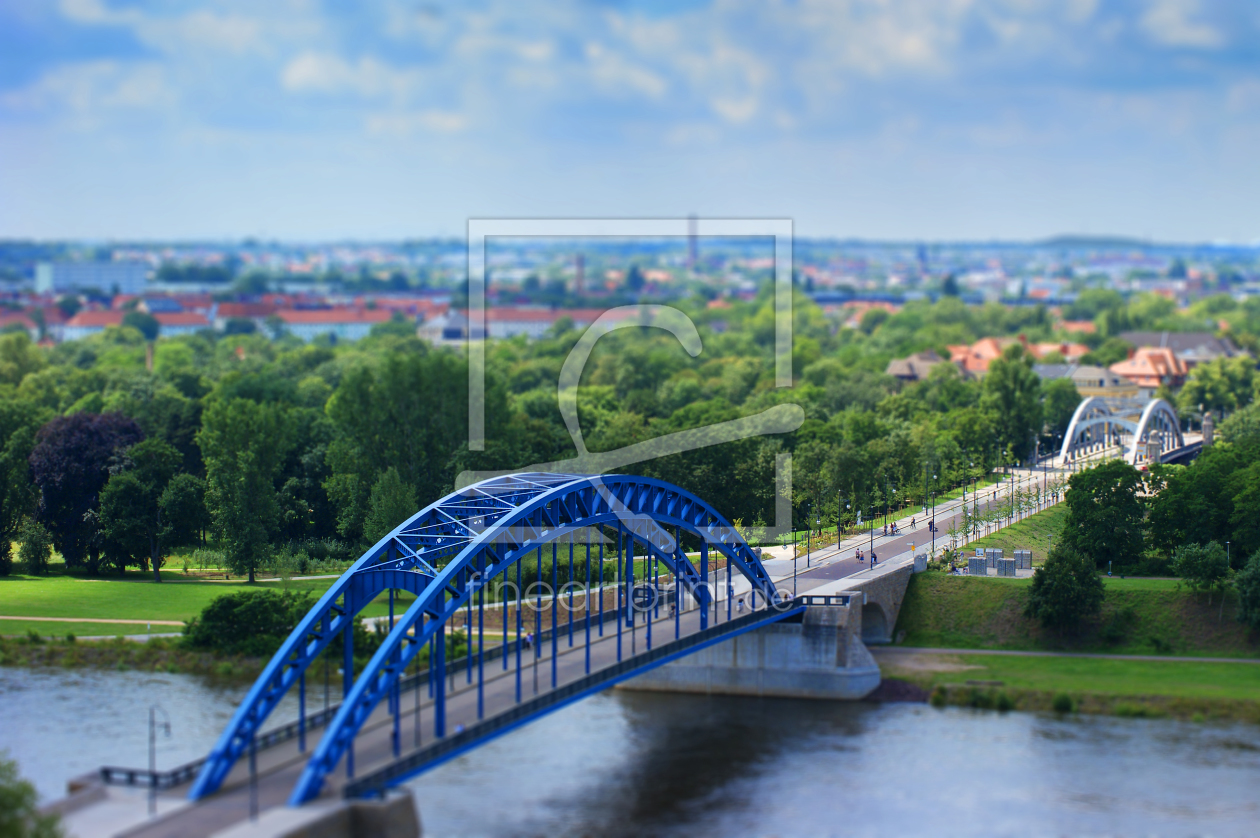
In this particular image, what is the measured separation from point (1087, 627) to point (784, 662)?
15.1 meters

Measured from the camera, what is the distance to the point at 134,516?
8394 cm

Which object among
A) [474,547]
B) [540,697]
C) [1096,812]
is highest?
[474,547]

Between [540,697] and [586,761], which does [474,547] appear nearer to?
[540,697]

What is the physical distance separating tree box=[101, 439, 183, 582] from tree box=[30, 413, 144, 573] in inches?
78.0

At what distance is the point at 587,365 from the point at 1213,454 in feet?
279

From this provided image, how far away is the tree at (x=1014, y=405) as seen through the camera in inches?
4867

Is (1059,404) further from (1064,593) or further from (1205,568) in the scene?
(1064,593)

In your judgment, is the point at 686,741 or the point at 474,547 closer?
the point at 474,547

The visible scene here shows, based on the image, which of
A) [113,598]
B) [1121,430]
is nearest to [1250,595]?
[113,598]

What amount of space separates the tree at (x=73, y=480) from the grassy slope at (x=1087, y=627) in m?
45.2

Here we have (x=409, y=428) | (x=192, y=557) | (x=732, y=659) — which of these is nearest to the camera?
(x=732, y=659)

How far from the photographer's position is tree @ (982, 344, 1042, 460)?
4867 inches

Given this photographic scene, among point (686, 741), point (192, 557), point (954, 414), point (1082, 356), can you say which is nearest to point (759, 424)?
point (954, 414)

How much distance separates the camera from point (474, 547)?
47.6 m
